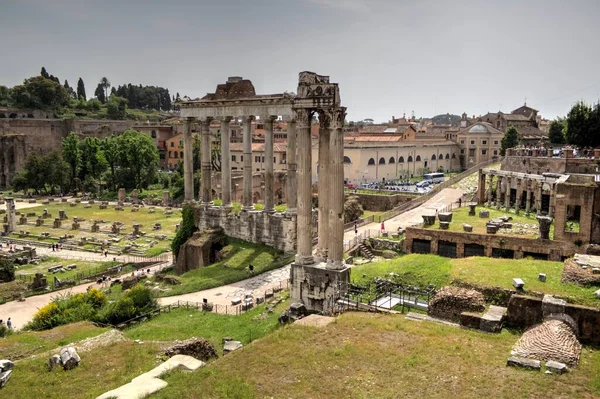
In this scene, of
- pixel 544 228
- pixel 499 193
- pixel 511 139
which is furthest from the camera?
pixel 511 139

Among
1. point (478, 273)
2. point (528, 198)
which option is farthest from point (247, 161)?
point (528, 198)

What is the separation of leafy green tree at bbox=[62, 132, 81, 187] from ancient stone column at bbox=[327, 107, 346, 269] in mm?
67754

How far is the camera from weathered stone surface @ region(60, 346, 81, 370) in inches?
620

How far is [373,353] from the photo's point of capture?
45.6 feet

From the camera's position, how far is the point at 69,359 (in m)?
15.8

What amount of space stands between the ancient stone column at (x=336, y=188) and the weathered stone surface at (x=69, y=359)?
9.66 metres

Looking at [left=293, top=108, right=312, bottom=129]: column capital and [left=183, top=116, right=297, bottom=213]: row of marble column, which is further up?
[left=293, top=108, right=312, bottom=129]: column capital

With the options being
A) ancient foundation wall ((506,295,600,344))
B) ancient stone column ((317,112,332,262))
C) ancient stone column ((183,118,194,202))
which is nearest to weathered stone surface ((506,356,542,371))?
ancient foundation wall ((506,295,600,344))

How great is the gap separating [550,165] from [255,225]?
26.7 metres

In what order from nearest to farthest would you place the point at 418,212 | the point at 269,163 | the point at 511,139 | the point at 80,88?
the point at 269,163, the point at 418,212, the point at 511,139, the point at 80,88

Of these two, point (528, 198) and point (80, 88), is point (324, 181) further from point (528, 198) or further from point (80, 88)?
point (80, 88)

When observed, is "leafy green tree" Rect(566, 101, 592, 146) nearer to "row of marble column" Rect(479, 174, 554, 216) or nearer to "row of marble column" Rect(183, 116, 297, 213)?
"row of marble column" Rect(479, 174, 554, 216)

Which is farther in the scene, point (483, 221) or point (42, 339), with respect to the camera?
point (483, 221)

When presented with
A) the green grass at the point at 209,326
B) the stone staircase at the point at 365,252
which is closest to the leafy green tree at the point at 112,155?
the stone staircase at the point at 365,252
